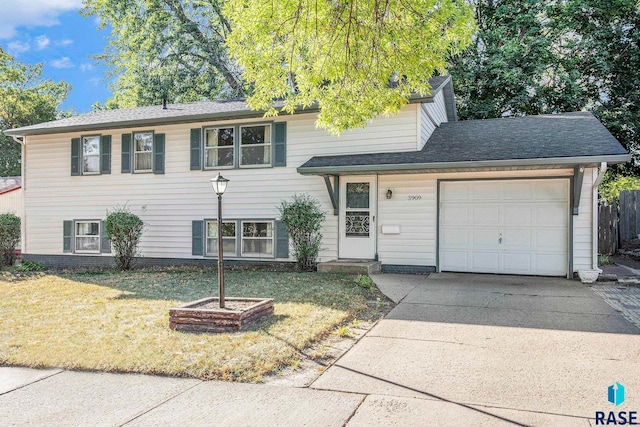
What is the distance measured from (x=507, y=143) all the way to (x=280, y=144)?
18.1 feet

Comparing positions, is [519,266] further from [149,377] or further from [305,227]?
[149,377]

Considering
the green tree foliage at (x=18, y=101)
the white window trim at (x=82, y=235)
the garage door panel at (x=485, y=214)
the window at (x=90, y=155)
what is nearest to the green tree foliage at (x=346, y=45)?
the garage door panel at (x=485, y=214)

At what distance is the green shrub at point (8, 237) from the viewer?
45.3ft

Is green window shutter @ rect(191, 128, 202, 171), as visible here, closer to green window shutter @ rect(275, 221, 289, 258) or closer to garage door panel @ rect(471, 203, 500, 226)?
green window shutter @ rect(275, 221, 289, 258)

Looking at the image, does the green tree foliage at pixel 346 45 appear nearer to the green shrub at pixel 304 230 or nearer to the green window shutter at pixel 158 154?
the green shrub at pixel 304 230

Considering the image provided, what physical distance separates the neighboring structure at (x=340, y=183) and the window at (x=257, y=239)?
3cm

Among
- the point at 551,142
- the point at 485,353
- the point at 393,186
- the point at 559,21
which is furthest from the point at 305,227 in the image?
the point at 559,21

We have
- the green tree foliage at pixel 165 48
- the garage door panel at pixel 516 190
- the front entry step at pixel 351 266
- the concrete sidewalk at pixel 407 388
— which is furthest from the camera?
the green tree foliage at pixel 165 48

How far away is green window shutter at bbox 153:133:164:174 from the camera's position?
1345 centimetres

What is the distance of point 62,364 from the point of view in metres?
4.64

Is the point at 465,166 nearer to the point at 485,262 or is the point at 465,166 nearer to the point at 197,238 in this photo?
the point at 485,262

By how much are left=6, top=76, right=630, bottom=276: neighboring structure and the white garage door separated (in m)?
0.02

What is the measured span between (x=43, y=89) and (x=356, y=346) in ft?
128

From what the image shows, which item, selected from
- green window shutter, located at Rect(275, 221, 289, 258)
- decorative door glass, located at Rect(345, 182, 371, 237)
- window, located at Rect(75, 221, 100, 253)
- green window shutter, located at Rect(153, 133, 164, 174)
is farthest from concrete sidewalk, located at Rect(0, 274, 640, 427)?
window, located at Rect(75, 221, 100, 253)
